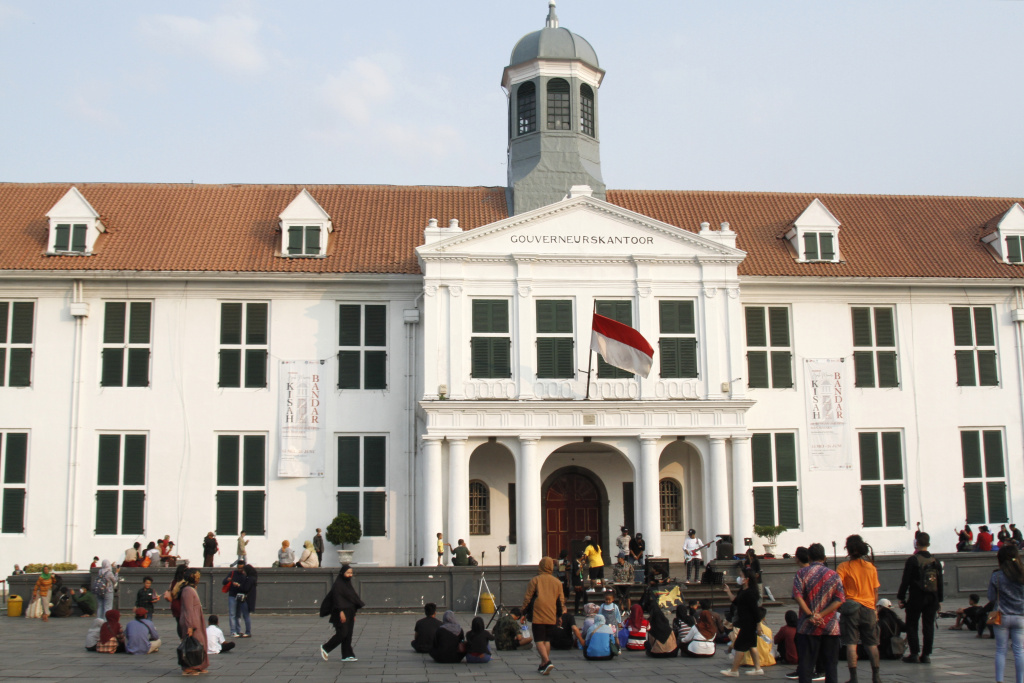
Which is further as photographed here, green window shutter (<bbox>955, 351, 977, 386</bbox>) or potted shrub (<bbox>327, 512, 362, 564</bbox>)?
green window shutter (<bbox>955, 351, 977, 386</bbox>)

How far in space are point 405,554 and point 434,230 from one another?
9102 millimetres

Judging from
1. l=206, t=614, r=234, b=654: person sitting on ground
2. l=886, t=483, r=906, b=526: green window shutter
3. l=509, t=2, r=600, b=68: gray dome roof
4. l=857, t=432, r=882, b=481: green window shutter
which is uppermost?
l=509, t=2, r=600, b=68: gray dome roof

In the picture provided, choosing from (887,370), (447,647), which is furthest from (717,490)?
(447,647)

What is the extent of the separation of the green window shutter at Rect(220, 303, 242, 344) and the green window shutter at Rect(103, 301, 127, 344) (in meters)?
2.77

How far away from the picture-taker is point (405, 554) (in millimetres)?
27047

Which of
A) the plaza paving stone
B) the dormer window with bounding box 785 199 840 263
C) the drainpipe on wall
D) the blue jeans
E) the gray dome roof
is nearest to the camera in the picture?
the blue jeans

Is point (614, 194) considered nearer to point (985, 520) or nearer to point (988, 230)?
point (988, 230)

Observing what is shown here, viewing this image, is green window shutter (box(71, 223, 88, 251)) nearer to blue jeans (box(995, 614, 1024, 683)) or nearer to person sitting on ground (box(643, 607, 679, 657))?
Result: person sitting on ground (box(643, 607, 679, 657))

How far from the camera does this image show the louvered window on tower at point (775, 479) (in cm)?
2792

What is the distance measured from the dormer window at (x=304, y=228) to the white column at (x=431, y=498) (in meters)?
7.12

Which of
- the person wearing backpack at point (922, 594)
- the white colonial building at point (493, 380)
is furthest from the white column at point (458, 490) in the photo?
the person wearing backpack at point (922, 594)

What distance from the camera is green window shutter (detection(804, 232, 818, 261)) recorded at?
1166 inches

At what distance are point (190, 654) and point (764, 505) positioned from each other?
18602 millimetres

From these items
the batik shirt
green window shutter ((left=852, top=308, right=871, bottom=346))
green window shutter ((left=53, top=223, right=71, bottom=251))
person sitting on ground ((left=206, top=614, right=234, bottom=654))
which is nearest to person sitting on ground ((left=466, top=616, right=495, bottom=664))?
person sitting on ground ((left=206, top=614, right=234, bottom=654))
